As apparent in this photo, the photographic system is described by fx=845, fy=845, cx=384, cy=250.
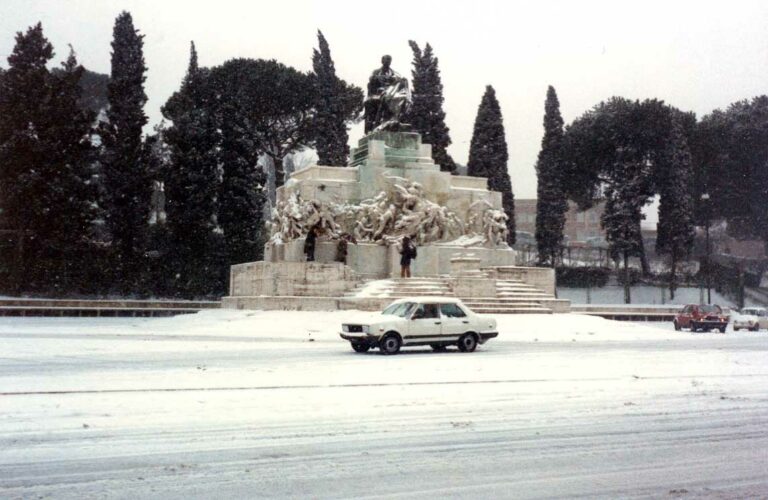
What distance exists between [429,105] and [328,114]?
6.57 m

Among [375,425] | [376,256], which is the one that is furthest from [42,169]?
[375,425]

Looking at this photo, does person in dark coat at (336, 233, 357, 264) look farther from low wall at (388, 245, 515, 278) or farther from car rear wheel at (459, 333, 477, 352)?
car rear wheel at (459, 333, 477, 352)

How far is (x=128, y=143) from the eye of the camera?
44094 millimetres

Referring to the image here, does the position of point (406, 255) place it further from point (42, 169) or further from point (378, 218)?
point (42, 169)

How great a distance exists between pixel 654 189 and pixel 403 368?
2127 inches

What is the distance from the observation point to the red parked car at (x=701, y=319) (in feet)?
104

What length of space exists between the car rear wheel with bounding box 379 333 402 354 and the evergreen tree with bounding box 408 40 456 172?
1491 inches

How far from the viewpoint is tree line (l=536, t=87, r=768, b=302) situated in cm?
5794

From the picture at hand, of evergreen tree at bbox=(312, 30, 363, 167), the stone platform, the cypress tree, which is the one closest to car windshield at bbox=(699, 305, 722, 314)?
the stone platform

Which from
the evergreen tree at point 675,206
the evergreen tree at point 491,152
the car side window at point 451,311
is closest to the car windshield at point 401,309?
the car side window at point 451,311

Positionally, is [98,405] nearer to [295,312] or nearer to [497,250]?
[295,312]

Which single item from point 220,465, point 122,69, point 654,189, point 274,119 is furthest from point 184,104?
point 220,465

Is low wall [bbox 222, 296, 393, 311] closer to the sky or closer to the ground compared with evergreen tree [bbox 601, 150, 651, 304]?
closer to the ground

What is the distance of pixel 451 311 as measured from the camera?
17.7 metres
